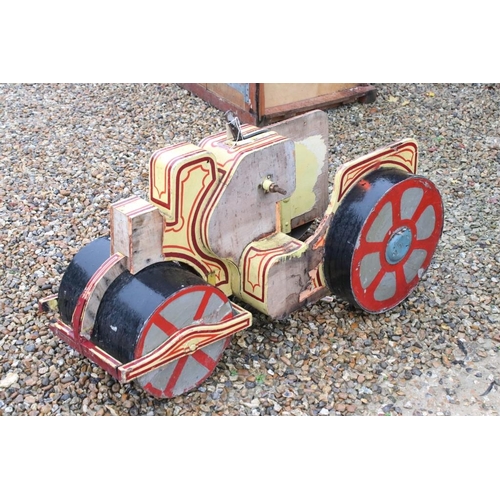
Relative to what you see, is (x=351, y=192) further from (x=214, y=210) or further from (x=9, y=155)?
(x=9, y=155)

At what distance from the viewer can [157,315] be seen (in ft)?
11.6

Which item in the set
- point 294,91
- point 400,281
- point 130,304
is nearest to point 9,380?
point 130,304

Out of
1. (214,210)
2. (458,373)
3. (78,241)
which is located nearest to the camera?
(214,210)

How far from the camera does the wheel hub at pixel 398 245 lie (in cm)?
422

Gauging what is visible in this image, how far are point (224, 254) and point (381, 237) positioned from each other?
843mm

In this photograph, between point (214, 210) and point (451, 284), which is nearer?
point (214, 210)

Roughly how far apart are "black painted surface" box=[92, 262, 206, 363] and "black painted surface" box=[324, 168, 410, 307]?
795mm

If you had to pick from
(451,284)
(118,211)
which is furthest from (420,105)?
(118,211)

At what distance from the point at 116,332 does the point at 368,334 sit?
58.2 inches

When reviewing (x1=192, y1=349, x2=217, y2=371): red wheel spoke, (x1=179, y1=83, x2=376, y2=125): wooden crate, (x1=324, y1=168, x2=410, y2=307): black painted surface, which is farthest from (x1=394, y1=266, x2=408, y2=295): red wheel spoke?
(x1=179, y1=83, x2=376, y2=125): wooden crate

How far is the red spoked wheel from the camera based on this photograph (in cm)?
406

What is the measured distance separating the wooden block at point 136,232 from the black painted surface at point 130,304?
6cm

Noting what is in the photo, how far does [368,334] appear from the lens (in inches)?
171

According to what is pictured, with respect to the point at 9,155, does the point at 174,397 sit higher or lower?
lower
